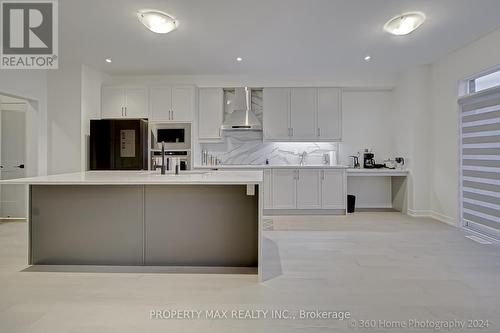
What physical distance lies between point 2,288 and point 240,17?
11.3ft

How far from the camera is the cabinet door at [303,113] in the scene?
5.46 m

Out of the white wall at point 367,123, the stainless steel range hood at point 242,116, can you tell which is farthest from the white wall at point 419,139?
the stainless steel range hood at point 242,116

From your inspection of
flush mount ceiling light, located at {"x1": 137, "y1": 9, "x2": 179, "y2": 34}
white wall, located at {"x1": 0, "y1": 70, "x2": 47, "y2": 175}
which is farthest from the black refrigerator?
flush mount ceiling light, located at {"x1": 137, "y1": 9, "x2": 179, "y2": 34}

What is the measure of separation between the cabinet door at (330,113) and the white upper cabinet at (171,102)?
245 cm

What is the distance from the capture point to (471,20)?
335 centimetres

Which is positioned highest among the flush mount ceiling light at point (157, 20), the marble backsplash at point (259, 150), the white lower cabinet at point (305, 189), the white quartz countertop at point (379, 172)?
the flush mount ceiling light at point (157, 20)

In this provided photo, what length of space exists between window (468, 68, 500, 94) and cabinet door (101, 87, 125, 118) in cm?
577

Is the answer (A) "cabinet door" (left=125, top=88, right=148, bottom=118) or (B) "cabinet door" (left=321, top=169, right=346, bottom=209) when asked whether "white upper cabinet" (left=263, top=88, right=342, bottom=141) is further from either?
(A) "cabinet door" (left=125, top=88, right=148, bottom=118)

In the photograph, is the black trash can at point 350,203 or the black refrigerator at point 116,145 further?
the black trash can at point 350,203

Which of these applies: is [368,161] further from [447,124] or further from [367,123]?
[447,124]

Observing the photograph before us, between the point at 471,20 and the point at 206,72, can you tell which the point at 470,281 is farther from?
the point at 206,72

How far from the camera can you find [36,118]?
4840mm

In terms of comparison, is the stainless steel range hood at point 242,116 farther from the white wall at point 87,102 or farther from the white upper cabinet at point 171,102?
the white wall at point 87,102

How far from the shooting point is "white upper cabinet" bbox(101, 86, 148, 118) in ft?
17.6
